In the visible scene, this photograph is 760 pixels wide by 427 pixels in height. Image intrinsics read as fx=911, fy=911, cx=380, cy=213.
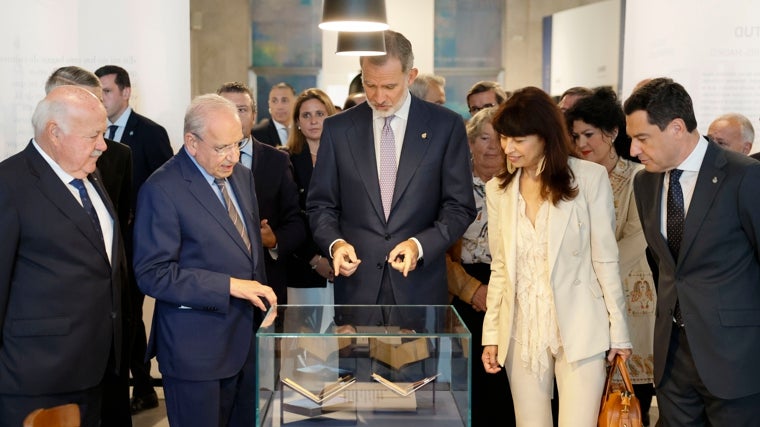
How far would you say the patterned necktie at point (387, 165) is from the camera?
377cm

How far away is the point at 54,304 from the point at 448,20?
12.0m

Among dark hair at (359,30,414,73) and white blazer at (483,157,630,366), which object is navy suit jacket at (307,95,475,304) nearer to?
dark hair at (359,30,414,73)

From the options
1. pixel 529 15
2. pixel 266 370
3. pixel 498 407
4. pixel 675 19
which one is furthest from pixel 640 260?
pixel 529 15

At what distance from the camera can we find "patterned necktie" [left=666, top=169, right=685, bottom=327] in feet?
11.1

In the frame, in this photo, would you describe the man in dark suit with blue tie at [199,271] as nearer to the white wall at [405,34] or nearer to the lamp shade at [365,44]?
the lamp shade at [365,44]

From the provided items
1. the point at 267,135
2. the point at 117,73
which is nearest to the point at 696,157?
the point at 117,73

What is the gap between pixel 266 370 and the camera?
233 cm

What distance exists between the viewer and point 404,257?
3422 mm

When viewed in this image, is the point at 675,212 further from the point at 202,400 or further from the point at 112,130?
the point at 112,130

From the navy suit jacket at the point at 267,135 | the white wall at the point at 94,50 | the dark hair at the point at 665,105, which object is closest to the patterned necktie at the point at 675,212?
the dark hair at the point at 665,105

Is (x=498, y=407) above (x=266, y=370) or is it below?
below

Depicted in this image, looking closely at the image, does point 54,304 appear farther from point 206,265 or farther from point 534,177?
point 534,177

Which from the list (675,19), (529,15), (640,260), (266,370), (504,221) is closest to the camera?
(266,370)

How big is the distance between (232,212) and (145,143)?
87.1 inches
